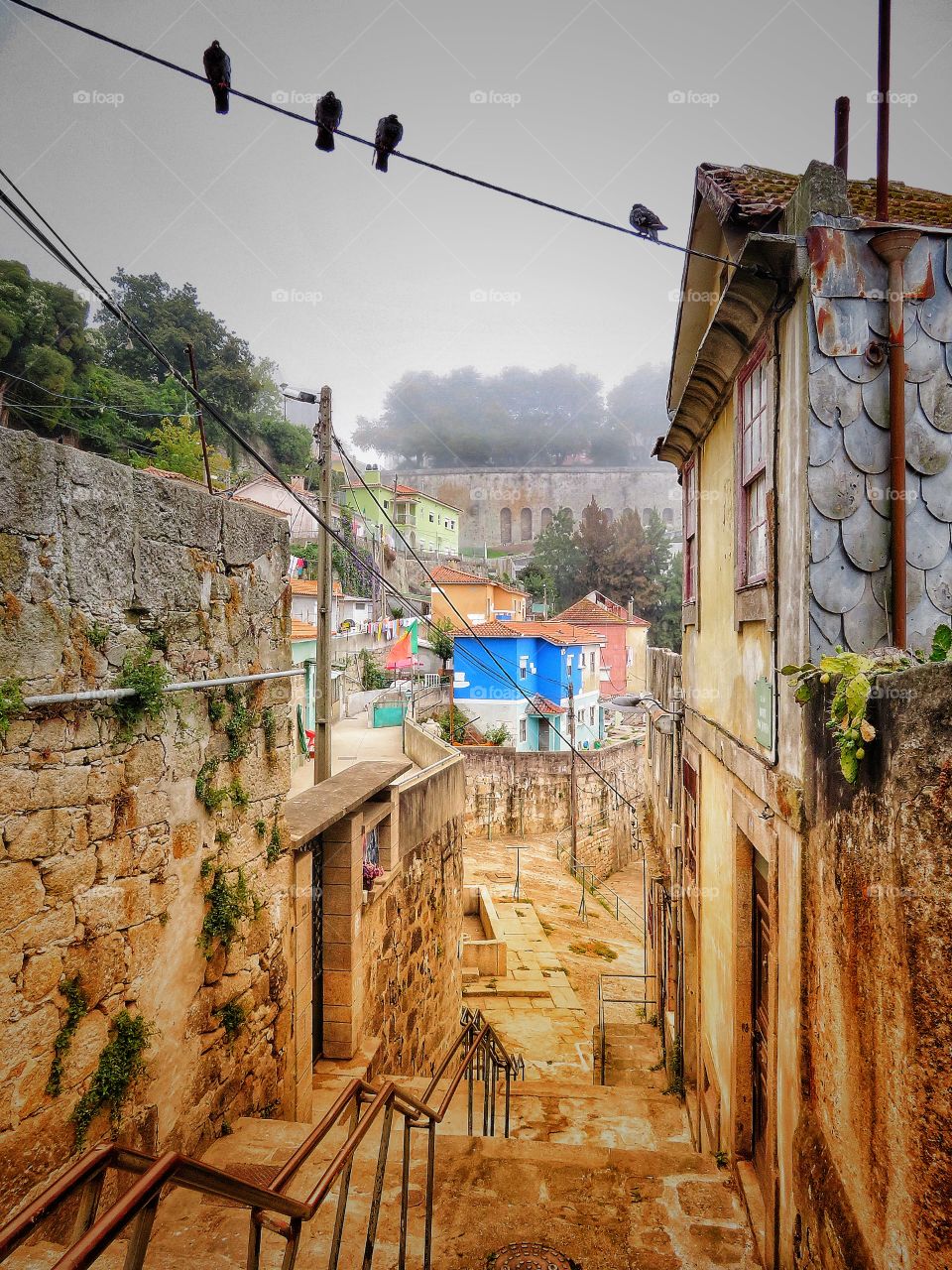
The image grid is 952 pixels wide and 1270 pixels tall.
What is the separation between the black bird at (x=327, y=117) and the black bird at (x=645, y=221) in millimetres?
1907

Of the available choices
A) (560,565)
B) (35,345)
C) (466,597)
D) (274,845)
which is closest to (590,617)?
(466,597)

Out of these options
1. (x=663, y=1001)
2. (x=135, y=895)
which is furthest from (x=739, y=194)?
(x=663, y=1001)

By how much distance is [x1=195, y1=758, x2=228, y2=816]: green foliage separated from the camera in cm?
400

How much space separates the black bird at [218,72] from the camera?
3852mm

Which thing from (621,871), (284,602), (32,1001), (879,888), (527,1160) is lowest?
(621,871)

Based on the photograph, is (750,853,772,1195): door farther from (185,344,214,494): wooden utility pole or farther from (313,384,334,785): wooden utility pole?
(313,384,334,785): wooden utility pole

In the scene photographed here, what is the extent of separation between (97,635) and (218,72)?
10.7 ft

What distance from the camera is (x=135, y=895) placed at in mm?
3449

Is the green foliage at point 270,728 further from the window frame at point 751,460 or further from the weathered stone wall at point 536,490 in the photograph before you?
the weathered stone wall at point 536,490

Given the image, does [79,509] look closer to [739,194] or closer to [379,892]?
[739,194]

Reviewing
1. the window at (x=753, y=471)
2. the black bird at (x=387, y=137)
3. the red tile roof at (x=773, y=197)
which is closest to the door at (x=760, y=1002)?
the window at (x=753, y=471)

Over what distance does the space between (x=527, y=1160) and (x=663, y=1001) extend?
6157 millimetres

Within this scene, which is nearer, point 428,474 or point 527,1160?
point 527,1160

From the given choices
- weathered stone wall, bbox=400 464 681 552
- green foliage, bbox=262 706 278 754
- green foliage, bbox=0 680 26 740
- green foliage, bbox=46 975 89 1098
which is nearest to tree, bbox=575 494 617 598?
weathered stone wall, bbox=400 464 681 552
